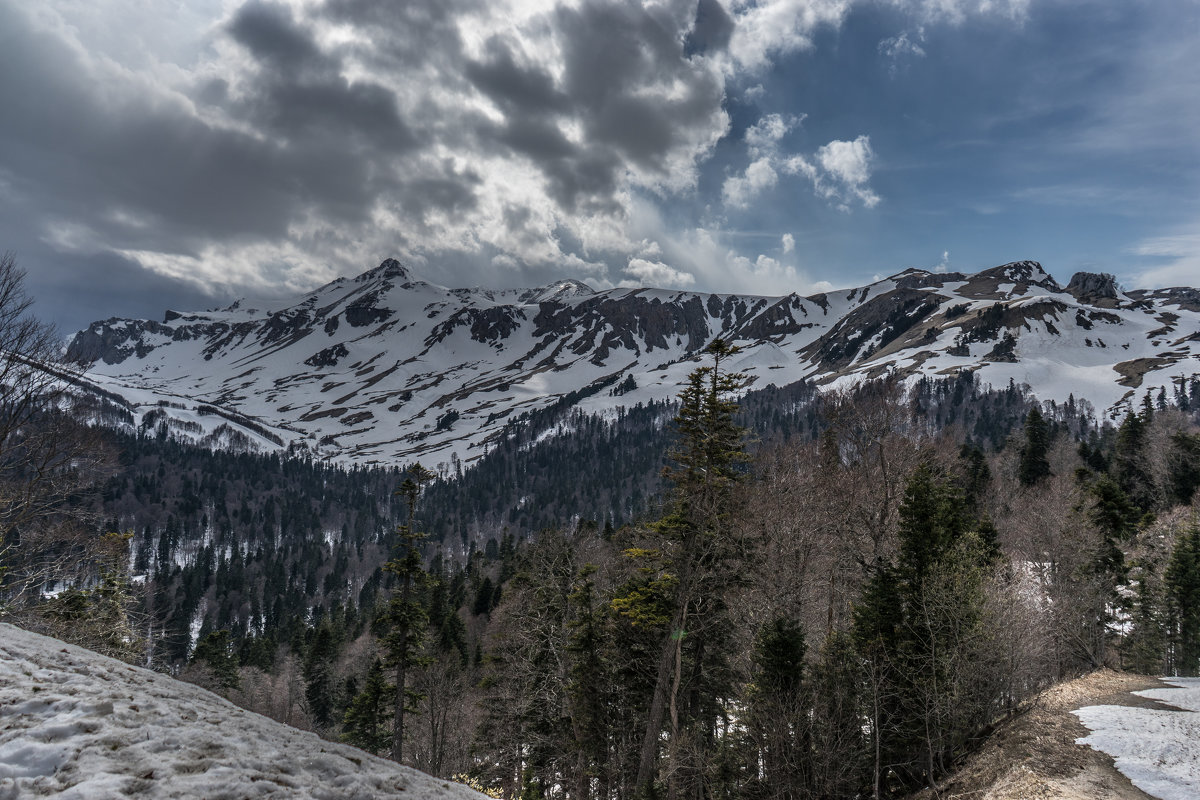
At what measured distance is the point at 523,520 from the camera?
636 ft

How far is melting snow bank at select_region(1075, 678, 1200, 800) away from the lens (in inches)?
471

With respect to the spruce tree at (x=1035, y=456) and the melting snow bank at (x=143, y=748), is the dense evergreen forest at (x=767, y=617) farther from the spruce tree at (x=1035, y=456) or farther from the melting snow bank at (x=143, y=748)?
the spruce tree at (x=1035, y=456)

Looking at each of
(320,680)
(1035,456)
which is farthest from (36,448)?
(1035,456)

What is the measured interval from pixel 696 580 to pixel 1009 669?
10.8 meters

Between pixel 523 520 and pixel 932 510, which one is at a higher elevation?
pixel 932 510

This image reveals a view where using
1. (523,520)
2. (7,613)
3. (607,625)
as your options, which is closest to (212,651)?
(7,613)

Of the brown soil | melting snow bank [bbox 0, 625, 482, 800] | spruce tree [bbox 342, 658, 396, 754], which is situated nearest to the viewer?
melting snow bank [bbox 0, 625, 482, 800]

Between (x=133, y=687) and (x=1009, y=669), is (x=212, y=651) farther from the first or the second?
(x=1009, y=669)

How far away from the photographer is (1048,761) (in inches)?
528

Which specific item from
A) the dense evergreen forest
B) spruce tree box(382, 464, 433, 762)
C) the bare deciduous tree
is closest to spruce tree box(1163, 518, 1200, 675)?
the dense evergreen forest

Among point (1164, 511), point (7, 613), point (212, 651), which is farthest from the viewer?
point (212, 651)

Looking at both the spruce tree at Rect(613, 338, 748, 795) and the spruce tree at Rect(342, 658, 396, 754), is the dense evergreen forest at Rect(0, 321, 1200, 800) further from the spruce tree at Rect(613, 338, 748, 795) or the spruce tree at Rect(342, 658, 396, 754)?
the spruce tree at Rect(342, 658, 396, 754)

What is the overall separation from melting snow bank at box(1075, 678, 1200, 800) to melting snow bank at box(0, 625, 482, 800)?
15264 millimetres

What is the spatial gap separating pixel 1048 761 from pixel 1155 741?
10.4ft
